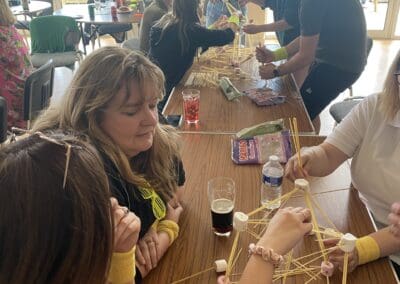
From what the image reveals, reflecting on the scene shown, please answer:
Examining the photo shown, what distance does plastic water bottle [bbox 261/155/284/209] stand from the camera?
130 cm

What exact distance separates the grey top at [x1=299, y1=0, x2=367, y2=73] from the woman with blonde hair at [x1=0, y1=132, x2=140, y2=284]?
180 centimetres

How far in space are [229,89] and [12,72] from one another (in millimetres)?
1491

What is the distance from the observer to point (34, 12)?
4.68m

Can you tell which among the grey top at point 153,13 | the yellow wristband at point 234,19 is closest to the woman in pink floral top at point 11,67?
the grey top at point 153,13

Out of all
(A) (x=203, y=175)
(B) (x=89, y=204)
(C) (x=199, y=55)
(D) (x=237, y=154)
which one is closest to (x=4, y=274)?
(B) (x=89, y=204)

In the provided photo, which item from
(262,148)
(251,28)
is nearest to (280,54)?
(251,28)

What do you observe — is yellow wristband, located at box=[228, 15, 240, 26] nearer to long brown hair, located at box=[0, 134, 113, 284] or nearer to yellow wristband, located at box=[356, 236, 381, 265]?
yellow wristband, located at box=[356, 236, 381, 265]

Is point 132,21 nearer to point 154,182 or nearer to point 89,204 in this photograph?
point 154,182

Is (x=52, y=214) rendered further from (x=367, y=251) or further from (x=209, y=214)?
(x=367, y=251)

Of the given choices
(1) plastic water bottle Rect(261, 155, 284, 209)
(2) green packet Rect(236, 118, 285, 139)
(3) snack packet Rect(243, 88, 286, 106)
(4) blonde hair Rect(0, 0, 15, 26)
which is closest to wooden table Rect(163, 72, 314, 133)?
(3) snack packet Rect(243, 88, 286, 106)

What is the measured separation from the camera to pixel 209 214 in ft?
4.17

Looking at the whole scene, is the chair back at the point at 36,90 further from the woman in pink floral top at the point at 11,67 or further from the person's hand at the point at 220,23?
the person's hand at the point at 220,23

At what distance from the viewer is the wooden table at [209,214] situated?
1.05 metres

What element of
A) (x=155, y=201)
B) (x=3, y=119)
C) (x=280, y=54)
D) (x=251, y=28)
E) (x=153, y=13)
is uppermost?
(x=153, y=13)
